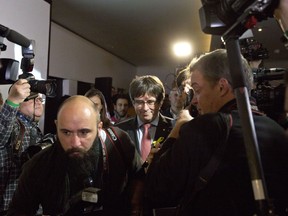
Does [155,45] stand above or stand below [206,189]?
above

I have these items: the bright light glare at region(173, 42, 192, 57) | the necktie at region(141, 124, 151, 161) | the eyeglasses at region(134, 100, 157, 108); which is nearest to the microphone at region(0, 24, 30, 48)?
the eyeglasses at region(134, 100, 157, 108)

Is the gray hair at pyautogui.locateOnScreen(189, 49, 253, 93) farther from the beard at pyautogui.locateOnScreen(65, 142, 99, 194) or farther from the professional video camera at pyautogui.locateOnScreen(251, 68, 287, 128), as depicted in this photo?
the beard at pyautogui.locateOnScreen(65, 142, 99, 194)

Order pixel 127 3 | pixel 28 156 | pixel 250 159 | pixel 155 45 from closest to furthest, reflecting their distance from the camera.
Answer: pixel 250 159, pixel 28 156, pixel 127 3, pixel 155 45

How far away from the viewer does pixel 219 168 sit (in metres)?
0.84

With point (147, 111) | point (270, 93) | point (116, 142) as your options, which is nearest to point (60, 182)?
point (116, 142)

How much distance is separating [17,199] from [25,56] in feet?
2.90

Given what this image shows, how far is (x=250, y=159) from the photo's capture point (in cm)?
57

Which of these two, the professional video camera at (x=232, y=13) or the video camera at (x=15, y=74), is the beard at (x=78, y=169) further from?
the professional video camera at (x=232, y=13)

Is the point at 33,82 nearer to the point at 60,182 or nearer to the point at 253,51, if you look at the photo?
the point at 60,182

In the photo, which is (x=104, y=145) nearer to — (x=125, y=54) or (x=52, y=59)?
(x=52, y=59)

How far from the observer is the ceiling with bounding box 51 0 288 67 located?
13.0 ft

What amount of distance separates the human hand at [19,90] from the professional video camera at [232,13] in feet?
3.69

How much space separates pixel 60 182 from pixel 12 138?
2.08 feet

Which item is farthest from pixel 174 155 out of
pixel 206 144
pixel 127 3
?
pixel 127 3
